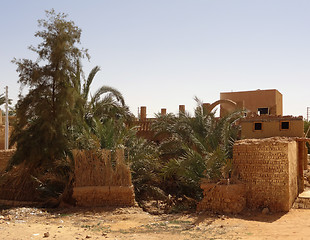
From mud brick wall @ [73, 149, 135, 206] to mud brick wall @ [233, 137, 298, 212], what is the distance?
134 inches

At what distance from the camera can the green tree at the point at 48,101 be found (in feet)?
40.1

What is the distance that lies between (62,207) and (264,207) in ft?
19.5

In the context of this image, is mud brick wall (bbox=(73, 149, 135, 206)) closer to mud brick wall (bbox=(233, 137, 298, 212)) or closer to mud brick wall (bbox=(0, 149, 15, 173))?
mud brick wall (bbox=(233, 137, 298, 212))

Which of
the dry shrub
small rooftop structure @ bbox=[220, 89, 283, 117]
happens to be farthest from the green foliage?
small rooftop structure @ bbox=[220, 89, 283, 117]

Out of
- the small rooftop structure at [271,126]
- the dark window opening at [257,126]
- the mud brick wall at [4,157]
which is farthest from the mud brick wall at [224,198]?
the mud brick wall at [4,157]

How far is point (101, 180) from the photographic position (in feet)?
38.1

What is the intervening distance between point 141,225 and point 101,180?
242cm

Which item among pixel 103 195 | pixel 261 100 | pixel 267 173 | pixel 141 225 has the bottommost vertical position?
pixel 141 225

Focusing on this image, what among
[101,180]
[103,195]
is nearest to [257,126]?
[101,180]

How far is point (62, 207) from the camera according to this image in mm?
11836

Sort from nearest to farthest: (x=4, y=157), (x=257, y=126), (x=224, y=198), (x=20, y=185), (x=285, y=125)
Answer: (x=224, y=198) → (x=20, y=185) → (x=285, y=125) → (x=257, y=126) → (x=4, y=157)

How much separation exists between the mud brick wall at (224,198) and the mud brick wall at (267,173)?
0.26 meters

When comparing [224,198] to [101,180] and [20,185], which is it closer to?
[101,180]

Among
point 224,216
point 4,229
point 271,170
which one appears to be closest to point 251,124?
point 271,170
